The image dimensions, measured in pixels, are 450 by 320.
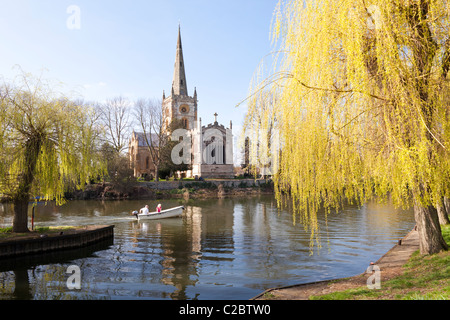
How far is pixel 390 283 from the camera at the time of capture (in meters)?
7.04

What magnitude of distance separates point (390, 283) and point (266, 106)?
14.9 ft

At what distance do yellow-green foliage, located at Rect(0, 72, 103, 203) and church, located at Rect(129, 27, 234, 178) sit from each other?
4156 cm

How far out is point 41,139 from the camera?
13.9m

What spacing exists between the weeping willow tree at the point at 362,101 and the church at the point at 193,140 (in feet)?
165

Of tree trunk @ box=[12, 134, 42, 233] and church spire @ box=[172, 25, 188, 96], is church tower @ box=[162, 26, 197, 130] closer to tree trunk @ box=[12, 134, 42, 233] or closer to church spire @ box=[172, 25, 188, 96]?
church spire @ box=[172, 25, 188, 96]

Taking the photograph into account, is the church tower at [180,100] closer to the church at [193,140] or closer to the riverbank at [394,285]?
the church at [193,140]

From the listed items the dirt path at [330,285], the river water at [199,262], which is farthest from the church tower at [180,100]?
the dirt path at [330,285]

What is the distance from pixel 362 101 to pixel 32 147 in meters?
12.7

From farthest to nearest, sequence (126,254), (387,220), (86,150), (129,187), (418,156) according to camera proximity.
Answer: (129,187)
(387,220)
(86,150)
(126,254)
(418,156)

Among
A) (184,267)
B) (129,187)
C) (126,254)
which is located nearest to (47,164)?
(126,254)

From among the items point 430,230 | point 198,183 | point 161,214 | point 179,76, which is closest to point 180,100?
point 179,76

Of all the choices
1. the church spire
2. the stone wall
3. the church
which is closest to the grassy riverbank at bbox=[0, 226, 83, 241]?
the stone wall

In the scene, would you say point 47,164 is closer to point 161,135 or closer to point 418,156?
point 418,156

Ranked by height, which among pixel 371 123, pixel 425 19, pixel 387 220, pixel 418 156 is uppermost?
pixel 425 19
